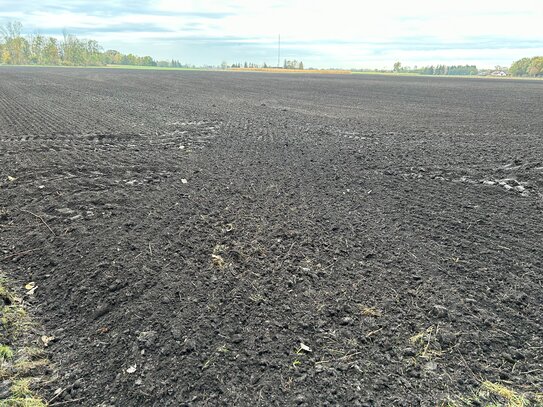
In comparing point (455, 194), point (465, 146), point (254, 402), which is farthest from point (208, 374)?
point (465, 146)

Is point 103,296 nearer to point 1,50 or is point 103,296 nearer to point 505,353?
point 505,353

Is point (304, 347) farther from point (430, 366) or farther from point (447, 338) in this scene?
point (447, 338)

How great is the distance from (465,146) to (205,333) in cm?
978

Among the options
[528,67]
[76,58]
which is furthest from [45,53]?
[528,67]

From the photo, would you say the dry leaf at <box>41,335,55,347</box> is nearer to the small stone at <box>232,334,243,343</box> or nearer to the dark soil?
the dark soil

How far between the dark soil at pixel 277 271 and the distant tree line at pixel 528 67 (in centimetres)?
11484

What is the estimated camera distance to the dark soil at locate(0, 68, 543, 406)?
9.52ft

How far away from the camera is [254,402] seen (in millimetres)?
2650

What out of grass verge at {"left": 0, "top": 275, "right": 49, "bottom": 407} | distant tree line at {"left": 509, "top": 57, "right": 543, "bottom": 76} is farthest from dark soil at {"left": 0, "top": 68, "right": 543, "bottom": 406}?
distant tree line at {"left": 509, "top": 57, "right": 543, "bottom": 76}

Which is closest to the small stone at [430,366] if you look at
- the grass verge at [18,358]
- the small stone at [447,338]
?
the small stone at [447,338]

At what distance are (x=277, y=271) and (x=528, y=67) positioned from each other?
423ft

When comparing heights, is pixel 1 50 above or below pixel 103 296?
above

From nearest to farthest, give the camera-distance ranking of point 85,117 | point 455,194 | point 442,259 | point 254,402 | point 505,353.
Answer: point 254,402, point 505,353, point 442,259, point 455,194, point 85,117

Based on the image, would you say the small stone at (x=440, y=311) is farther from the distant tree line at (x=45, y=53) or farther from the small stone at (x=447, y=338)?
the distant tree line at (x=45, y=53)
